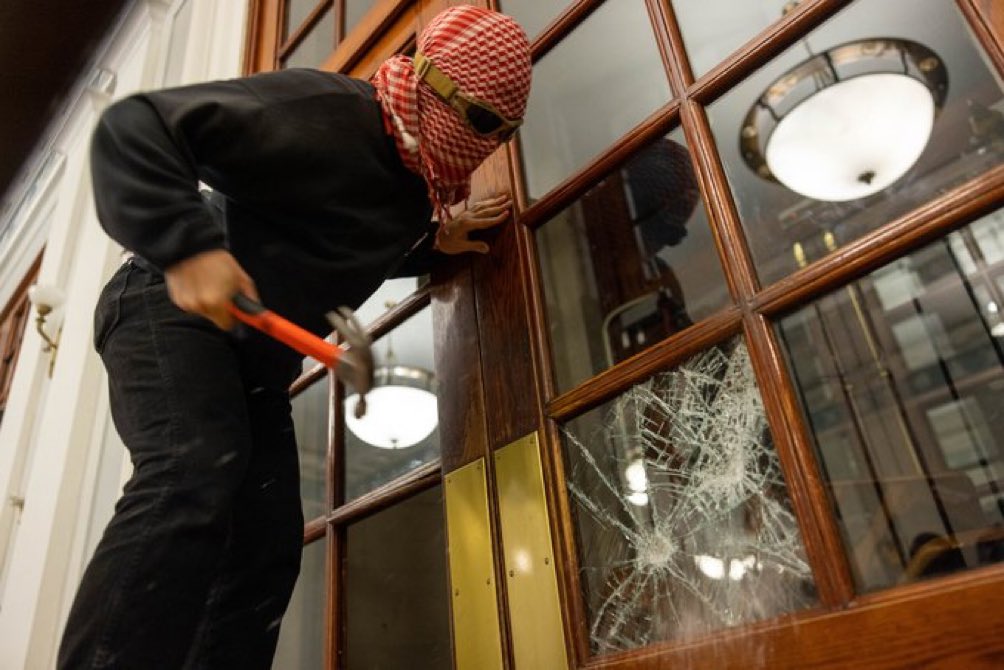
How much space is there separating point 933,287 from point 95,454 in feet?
5.60

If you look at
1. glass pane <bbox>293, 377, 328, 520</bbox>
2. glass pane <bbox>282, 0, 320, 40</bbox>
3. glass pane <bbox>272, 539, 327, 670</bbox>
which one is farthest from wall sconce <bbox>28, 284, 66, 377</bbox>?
glass pane <bbox>272, 539, 327, 670</bbox>

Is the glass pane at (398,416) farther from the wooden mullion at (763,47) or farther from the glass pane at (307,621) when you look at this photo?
the wooden mullion at (763,47)

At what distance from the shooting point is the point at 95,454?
1.73m

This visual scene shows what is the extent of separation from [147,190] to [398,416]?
0.62 metres

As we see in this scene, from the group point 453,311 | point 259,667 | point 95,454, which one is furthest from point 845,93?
point 95,454

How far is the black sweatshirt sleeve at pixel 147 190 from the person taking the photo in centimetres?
64

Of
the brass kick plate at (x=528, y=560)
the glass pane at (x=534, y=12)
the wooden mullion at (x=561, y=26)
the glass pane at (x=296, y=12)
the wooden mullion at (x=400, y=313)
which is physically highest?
the glass pane at (x=296, y=12)

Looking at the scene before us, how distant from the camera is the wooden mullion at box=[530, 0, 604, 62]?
109 centimetres

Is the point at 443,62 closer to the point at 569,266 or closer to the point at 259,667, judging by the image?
the point at 569,266

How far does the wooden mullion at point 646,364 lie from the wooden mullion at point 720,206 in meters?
0.03

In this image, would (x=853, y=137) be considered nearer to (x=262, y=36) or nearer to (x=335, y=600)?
(x=335, y=600)

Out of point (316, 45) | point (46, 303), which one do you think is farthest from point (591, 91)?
point (46, 303)

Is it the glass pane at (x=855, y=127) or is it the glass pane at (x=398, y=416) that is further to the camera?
the glass pane at (x=398, y=416)

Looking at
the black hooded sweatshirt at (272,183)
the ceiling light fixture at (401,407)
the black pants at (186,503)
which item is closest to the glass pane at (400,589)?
the ceiling light fixture at (401,407)
